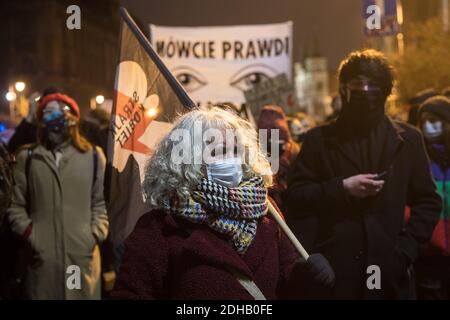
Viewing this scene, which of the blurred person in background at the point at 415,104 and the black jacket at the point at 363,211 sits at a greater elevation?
the blurred person in background at the point at 415,104

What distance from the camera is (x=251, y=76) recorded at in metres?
8.84

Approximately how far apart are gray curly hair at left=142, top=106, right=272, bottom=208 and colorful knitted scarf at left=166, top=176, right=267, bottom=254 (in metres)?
0.05

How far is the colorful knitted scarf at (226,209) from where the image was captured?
2.67 m

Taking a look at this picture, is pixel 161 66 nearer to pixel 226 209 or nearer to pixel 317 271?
pixel 226 209

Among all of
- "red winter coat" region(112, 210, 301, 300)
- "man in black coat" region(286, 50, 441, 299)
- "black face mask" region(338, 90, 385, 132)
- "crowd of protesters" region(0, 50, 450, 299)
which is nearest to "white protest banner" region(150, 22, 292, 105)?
"crowd of protesters" region(0, 50, 450, 299)

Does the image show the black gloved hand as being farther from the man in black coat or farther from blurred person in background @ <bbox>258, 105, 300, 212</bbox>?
blurred person in background @ <bbox>258, 105, 300, 212</bbox>

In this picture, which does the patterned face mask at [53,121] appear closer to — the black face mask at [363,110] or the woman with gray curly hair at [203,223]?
the black face mask at [363,110]

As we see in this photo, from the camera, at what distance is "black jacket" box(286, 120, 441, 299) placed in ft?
13.0

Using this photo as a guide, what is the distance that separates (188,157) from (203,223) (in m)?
0.28

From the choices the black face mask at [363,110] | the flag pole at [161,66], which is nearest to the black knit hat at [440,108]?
the black face mask at [363,110]

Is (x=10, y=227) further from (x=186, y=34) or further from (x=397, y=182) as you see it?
(x=186, y=34)

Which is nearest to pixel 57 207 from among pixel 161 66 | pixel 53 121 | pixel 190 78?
pixel 53 121

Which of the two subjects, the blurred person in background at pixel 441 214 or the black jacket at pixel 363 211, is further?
the blurred person in background at pixel 441 214
